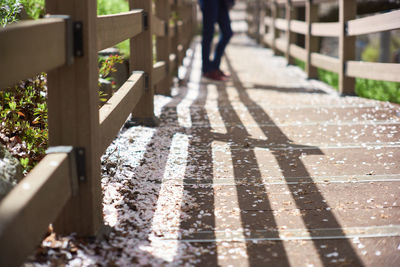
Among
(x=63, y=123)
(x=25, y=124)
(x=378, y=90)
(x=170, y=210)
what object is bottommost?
(x=170, y=210)

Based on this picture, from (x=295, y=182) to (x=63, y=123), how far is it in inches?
56.2

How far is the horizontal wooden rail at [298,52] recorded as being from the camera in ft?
25.3

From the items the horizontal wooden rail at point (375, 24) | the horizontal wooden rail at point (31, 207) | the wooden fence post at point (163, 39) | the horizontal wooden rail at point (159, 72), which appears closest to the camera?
the horizontal wooden rail at point (31, 207)

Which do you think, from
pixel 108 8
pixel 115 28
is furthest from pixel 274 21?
pixel 115 28

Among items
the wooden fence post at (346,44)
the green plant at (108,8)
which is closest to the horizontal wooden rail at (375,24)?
the wooden fence post at (346,44)

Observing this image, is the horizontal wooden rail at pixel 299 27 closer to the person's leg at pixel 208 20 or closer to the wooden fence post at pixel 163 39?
the person's leg at pixel 208 20

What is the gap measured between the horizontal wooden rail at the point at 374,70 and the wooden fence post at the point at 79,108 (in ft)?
10.9

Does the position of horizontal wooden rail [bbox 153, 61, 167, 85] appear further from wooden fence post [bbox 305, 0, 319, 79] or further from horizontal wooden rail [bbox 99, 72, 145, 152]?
wooden fence post [bbox 305, 0, 319, 79]

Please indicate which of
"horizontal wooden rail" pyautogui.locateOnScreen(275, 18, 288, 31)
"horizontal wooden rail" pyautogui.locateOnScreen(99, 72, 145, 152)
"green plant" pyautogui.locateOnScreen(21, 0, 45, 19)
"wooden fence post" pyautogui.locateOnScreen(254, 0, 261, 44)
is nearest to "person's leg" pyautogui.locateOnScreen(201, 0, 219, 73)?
"horizontal wooden rail" pyautogui.locateOnScreen(275, 18, 288, 31)

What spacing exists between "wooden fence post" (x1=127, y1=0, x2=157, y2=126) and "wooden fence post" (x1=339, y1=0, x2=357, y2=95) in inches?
93.3

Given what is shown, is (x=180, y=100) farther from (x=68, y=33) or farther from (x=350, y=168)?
(x=68, y=33)

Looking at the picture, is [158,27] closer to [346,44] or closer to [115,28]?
[346,44]

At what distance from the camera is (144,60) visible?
4.35 m

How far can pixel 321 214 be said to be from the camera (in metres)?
2.50
